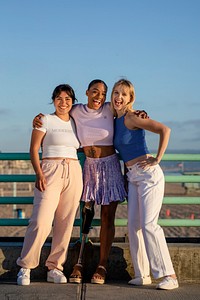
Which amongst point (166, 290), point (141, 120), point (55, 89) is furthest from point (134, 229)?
point (55, 89)

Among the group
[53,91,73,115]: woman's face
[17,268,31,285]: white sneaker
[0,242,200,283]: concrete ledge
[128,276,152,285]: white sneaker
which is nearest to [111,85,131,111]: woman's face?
[53,91,73,115]: woman's face

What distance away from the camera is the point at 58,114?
6492mm

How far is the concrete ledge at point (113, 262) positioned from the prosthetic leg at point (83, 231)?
0.16 m

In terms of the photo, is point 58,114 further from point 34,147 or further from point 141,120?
point 141,120

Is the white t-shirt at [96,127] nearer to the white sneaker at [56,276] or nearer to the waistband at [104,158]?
the waistband at [104,158]

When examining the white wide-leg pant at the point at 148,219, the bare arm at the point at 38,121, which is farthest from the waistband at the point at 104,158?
the bare arm at the point at 38,121

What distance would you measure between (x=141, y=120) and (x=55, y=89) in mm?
937

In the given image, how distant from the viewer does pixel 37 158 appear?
249 inches

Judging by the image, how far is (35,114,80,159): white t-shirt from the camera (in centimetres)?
635

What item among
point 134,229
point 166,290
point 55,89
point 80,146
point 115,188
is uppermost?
point 55,89

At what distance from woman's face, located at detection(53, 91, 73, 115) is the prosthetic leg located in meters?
0.94

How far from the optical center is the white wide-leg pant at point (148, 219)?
20.5 feet

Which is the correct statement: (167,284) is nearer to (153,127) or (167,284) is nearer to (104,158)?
(104,158)

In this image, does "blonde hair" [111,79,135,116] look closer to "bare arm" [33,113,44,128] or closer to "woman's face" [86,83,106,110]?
"woman's face" [86,83,106,110]
